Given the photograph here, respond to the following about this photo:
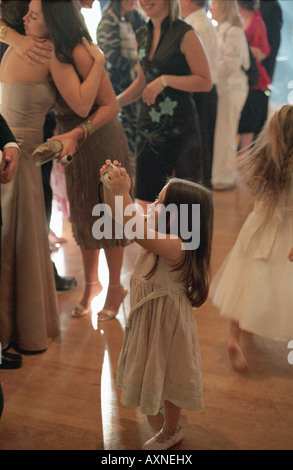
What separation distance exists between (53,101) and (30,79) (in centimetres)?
10

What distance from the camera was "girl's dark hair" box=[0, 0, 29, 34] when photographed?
65.0 inches

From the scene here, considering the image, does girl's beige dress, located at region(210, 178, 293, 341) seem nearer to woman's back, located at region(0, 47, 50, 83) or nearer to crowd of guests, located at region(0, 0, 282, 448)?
crowd of guests, located at region(0, 0, 282, 448)

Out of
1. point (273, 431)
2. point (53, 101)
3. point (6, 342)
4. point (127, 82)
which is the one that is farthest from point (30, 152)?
point (273, 431)

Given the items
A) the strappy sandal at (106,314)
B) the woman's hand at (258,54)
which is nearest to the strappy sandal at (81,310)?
the strappy sandal at (106,314)

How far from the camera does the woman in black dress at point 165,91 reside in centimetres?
170

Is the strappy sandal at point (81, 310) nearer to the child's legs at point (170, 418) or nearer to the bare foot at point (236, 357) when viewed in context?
the bare foot at point (236, 357)

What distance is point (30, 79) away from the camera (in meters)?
1.76

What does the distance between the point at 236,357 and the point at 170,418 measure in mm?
441

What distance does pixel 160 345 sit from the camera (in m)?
1.41

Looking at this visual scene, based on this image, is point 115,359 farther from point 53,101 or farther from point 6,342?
point 53,101

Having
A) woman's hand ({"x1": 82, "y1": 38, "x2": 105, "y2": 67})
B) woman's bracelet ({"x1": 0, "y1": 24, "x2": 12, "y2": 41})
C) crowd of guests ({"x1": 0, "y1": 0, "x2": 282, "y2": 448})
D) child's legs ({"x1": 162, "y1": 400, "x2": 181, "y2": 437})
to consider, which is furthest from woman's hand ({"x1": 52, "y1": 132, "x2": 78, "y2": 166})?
child's legs ({"x1": 162, "y1": 400, "x2": 181, "y2": 437})

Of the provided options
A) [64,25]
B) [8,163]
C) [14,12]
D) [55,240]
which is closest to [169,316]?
[8,163]

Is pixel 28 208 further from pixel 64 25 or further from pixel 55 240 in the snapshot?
pixel 55 240

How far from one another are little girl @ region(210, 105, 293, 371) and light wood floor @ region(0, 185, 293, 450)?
3.7 inches
